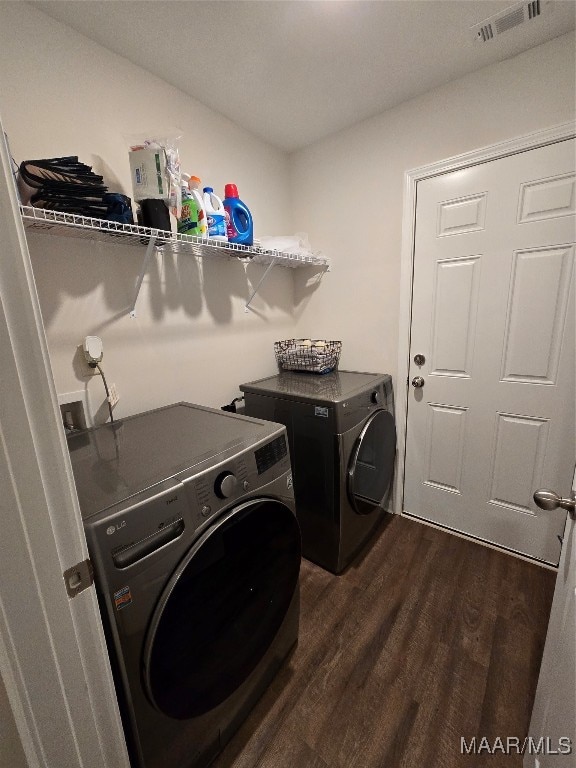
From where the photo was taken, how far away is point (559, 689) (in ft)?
2.22

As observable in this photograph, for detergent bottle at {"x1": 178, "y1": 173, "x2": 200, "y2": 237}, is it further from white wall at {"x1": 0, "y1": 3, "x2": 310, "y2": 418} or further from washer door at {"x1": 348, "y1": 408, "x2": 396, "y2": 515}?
washer door at {"x1": 348, "y1": 408, "x2": 396, "y2": 515}

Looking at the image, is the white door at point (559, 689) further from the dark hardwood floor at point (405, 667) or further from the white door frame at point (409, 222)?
the white door frame at point (409, 222)

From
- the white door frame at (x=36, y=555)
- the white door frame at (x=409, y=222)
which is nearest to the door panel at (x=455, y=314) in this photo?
the white door frame at (x=409, y=222)

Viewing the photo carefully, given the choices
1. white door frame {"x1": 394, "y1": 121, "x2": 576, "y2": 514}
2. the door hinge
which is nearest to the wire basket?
white door frame {"x1": 394, "y1": 121, "x2": 576, "y2": 514}

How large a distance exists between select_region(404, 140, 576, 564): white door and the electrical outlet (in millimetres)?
1623

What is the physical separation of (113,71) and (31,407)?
5.19 feet

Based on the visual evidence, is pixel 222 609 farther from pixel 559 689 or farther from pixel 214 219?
pixel 214 219

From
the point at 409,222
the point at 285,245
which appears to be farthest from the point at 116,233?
the point at 409,222

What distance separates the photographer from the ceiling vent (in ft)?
3.74

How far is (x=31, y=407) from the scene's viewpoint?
17.8 inches

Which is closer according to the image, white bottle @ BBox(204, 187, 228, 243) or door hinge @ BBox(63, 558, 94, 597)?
door hinge @ BBox(63, 558, 94, 597)

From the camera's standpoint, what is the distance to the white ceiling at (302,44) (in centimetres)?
112

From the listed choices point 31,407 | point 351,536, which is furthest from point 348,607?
point 31,407

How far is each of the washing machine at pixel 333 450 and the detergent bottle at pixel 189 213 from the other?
83 centimetres
